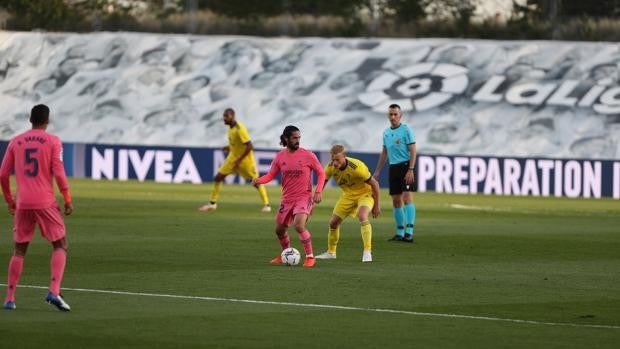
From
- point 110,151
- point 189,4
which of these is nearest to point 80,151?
point 110,151

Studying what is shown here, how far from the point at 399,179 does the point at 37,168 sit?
1048 cm

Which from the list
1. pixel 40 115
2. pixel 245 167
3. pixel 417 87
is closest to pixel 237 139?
pixel 245 167

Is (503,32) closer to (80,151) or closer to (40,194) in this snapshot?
(80,151)

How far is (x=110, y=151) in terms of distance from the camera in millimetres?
46719

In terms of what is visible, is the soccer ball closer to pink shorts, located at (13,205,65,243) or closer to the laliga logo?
pink shorts, located at (13,205,65,243)

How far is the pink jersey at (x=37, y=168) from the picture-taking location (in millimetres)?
13750

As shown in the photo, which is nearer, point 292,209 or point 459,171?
point 292,209

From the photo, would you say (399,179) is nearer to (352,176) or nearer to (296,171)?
(352,176)

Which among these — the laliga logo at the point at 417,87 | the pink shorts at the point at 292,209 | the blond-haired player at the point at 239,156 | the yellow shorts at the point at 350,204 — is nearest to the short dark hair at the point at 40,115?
the pink shorts at the point at 292,209

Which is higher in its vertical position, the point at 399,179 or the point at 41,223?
the point at 41,223

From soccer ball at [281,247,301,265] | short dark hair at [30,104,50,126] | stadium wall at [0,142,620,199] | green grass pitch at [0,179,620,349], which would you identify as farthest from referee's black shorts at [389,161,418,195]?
stadium wall at [0,142,620,199]

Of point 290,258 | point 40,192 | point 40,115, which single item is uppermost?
point 40,115

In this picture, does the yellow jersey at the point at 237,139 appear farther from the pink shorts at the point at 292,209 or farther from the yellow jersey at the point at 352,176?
the pink shorts at the point at 292,209

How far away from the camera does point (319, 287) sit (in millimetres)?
16328
